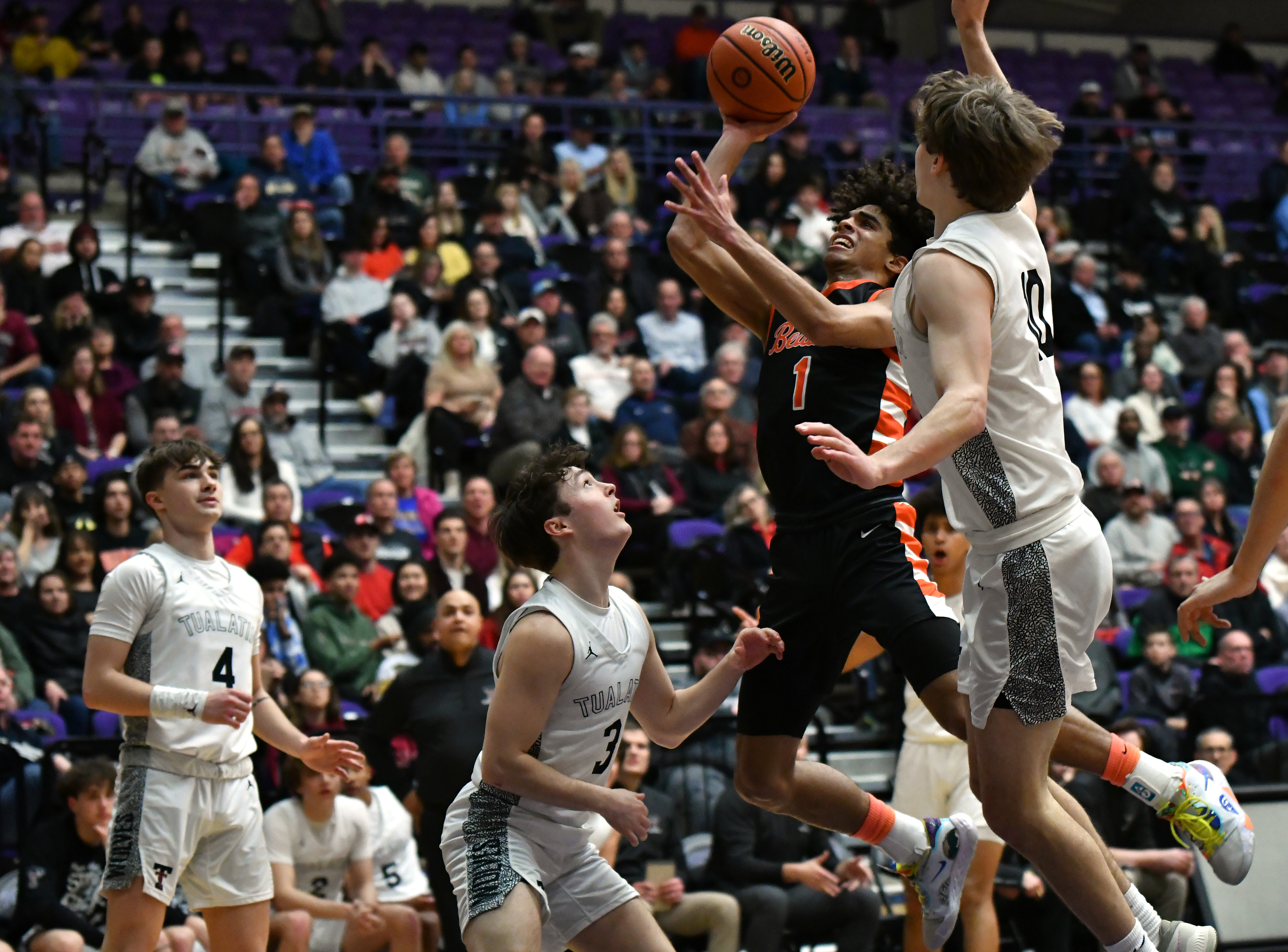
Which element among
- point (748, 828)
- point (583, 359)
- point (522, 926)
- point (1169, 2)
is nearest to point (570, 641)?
point (522, 926)

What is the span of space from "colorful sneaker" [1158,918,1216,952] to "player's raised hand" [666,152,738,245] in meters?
2.15

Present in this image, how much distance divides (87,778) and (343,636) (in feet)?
7.04

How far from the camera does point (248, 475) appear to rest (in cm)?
1001

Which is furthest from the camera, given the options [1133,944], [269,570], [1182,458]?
[1182,458]

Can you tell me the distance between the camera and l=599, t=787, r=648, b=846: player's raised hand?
392cm

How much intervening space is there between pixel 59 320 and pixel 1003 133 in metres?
8.79

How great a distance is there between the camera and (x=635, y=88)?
17578 mm

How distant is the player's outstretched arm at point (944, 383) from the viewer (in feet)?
11.0

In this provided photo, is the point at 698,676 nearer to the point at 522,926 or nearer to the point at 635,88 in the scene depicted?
the point at 522,926

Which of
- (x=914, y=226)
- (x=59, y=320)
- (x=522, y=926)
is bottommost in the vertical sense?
(x=59, y=320)

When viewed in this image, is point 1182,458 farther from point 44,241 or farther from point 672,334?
point 44,241

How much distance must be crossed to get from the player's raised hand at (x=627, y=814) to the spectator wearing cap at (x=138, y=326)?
8279 mm

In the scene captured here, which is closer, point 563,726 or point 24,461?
point 563,726

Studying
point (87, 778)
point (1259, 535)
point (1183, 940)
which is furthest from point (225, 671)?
point (1259, 535)
